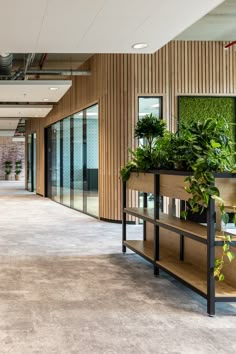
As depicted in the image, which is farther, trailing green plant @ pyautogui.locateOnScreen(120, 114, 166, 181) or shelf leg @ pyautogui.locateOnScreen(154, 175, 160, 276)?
trailing green plant @ pyautogui.locateOnScreen(120, 114, 166, 181)

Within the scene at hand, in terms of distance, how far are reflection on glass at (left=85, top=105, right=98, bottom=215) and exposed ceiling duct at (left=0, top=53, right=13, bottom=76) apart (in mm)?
2108

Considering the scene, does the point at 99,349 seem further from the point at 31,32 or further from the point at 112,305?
the point at 31,32

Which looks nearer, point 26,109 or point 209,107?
point 209,107

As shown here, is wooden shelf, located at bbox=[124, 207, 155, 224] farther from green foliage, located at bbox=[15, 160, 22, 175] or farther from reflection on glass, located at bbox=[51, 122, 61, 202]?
green foliage, located at bbox=[15, 160, 22, 175]

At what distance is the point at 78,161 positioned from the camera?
10.6m

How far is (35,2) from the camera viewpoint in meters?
3.93

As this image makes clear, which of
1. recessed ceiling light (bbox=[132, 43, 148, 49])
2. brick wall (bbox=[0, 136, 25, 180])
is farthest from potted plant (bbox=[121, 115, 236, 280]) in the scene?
brick wall (bbox=[0, 136, 25, 180])

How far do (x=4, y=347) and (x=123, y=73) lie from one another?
6374mm

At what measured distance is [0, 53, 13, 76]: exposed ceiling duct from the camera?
7.63 metres

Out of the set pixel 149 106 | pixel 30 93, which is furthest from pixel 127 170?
pixel 30 93

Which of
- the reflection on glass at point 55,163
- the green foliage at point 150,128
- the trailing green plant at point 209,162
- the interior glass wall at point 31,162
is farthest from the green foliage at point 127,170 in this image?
the interior glass wall at point 31,162

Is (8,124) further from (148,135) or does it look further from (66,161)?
(148,135)

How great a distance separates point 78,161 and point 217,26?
5017 mm

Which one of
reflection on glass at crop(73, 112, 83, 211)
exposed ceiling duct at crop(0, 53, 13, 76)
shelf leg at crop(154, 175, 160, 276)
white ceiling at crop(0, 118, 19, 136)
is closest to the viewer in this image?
shelf leg at crop(154, 175, 160, 276)
